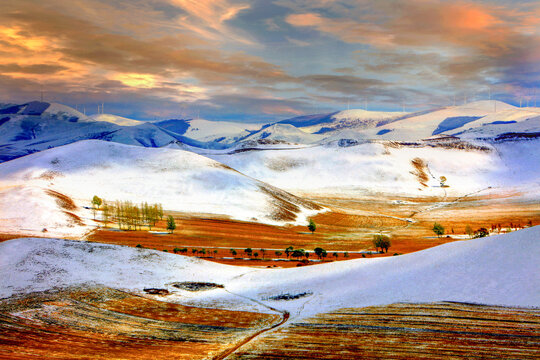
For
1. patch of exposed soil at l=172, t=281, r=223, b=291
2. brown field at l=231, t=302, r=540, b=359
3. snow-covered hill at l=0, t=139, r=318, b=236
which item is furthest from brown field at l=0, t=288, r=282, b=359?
snow-covered hill at l=0, t=139, r=318, b=236

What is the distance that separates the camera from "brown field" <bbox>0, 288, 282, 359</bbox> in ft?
86.5

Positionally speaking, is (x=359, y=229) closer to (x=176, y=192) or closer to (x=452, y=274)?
(x=176, y=192)

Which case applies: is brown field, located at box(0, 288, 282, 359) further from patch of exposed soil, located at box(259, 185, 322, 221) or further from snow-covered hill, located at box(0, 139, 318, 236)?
patch of exposed soil, located at box(259, 185, 322, 221)

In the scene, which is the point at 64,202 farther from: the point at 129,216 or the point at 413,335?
the point at 413,335

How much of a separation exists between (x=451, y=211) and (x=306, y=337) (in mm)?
151645

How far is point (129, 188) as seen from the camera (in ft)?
500

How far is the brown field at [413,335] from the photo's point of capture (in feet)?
78.9

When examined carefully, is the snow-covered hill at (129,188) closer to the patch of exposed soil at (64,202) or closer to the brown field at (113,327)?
the patch of exposed soil at (64,202)

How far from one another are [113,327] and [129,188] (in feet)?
419

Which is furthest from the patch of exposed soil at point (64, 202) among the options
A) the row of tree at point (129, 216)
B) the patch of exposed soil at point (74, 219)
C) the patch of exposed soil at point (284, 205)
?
the patch of exposed soil at point (284, 205)

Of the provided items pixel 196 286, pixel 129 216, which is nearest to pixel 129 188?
pixel 129 216

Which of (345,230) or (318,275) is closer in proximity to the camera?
(318,275)

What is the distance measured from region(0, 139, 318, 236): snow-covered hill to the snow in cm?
4453

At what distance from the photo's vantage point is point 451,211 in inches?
6378
